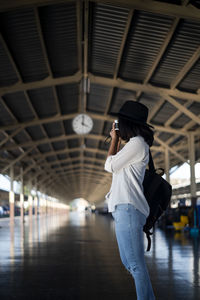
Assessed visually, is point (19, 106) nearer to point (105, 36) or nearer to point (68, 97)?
point (68, 97)

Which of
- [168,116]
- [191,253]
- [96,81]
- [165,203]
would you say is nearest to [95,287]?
[165,203]

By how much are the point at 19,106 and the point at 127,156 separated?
18.2 metres

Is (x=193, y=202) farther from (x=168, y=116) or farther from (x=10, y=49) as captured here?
(x=10, y=49)

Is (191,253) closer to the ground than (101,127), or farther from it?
closer to the ground

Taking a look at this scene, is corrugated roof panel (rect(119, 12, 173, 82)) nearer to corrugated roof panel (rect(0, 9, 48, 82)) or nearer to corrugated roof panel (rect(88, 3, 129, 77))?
corrugated roof panel (rect(88, 3, 129, 77))

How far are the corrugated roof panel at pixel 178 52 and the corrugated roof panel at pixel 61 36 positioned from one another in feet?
11.2

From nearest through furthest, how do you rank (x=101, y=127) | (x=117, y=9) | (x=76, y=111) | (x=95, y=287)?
(x=95, y=287), (x=117, y=9), (x=76, y=111), (x=101, y=127)

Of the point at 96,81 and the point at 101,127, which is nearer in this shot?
the point at 96,81

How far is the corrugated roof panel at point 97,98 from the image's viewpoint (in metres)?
20.2

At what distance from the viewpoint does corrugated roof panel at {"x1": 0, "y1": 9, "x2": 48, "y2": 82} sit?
39.8 feet

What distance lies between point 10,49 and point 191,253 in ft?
29.7

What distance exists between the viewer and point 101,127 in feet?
90.7

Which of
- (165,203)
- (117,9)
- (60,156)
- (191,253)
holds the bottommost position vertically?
(191,253)

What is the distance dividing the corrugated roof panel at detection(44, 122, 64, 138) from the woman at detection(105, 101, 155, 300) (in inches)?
907
